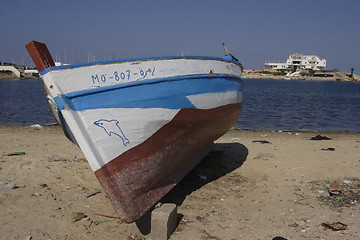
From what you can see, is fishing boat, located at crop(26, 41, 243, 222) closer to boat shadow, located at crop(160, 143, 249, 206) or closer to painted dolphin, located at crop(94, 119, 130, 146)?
painted dolphin, located at crop(94, 119, 130, 146)

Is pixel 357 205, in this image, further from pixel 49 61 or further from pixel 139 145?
pixel 49 61

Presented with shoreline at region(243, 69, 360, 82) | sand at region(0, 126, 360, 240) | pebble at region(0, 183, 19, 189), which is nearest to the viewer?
sand at region(0, 126, 360, 240)

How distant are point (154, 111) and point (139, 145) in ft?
1.55

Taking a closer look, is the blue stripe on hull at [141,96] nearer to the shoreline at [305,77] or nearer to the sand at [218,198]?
the sand at [218,198]

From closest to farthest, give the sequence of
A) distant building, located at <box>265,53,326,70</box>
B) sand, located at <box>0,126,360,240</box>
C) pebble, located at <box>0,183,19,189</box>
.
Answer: sand, located at <box>0,126,360,240</box> → pebble, located at <box>0,183,19,189</box> → distant building, located at <box>265,53,326,70</box>

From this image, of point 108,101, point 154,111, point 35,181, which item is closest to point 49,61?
point 108,101

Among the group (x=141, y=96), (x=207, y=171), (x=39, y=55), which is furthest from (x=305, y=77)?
(x=39, y=55)

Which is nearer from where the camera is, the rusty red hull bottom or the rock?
the rusty red hull bottom

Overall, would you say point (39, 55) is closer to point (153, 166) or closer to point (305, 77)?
point (153, 166)

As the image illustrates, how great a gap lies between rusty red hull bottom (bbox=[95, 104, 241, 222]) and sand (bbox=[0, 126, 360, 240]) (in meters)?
0.39

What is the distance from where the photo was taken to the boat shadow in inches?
218

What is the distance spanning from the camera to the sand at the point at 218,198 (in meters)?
4.28

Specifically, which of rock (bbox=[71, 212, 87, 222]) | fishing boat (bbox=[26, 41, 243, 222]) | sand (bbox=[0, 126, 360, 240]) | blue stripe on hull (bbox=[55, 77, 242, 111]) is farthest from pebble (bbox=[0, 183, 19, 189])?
blue stripe on hull (bbox=[55, 77, 242, 111])

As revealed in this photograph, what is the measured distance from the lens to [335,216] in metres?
4.60
